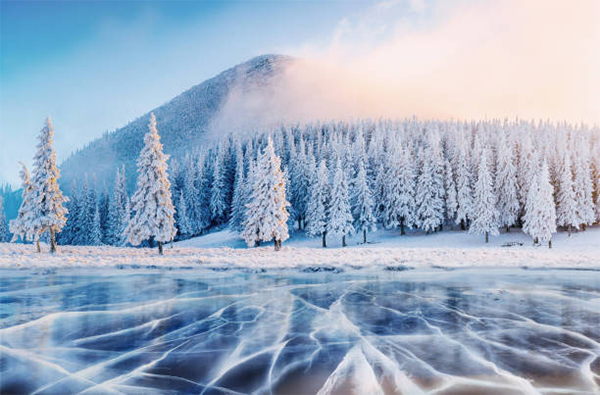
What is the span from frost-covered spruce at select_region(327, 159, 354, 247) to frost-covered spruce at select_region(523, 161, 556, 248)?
880 inches

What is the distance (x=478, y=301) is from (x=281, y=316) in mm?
8003

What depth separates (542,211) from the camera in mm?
43062

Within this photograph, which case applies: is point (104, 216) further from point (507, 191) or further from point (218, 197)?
point (507, 191)

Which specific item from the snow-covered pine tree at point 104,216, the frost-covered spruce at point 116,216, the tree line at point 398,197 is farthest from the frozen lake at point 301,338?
the snow-covered pine tree at point 104,216

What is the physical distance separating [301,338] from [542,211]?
44.4 m

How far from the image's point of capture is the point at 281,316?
12156 millimetres

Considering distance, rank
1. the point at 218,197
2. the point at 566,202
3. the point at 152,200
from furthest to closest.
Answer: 1. the point at 218,197
2. the point at 566,202
3. the point at 152,200

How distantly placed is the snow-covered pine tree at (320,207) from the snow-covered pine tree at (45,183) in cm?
3103

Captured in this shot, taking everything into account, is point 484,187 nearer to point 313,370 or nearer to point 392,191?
point 392,191

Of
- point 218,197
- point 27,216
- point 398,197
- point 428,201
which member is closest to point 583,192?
point 428,201

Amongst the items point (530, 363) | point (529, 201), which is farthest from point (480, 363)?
point (529, 201)

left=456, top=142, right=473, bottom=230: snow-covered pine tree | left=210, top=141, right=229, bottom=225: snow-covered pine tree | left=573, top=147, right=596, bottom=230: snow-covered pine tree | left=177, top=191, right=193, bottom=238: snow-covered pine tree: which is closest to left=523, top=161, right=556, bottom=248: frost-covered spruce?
left=456, top=142, right=473, bottom=230: snow-covered pine tree

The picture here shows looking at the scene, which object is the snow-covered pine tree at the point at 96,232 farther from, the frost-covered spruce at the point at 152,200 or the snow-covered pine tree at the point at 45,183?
the frost-covered spruce at the point at 152,200

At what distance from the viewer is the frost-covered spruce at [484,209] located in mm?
48000
